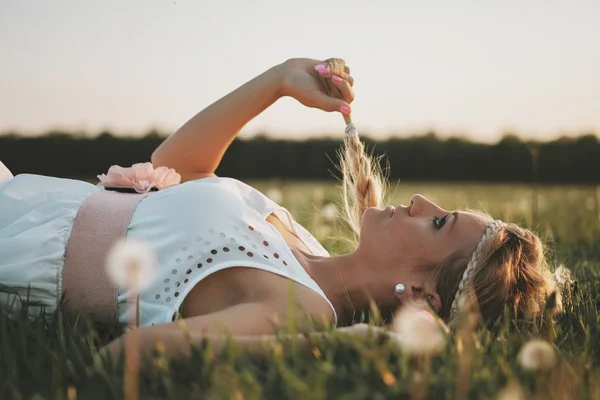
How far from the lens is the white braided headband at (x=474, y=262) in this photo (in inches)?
101

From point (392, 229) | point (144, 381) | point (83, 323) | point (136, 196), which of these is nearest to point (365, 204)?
point (392, 229)

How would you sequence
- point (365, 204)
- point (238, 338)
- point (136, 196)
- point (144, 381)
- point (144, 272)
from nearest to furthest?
point (144, 381)
point (238, 338)
point (144, 272)
point (136, 196)
point (365, 204)

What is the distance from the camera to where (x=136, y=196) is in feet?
8.76

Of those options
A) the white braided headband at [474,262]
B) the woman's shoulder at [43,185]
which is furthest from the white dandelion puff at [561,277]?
the woman's shoulder at [43,185]

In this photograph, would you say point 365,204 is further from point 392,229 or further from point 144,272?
point 144,272

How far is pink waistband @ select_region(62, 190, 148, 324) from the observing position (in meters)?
2.33

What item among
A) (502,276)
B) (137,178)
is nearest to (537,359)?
(502,276)

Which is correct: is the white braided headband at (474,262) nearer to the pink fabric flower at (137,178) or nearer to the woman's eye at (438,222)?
the woman's eye at (438,222)

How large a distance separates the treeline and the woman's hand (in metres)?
22.4

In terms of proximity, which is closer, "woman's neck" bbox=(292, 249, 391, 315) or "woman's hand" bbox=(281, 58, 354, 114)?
"woman's neck" bbox=(292, 249, 391, 315)

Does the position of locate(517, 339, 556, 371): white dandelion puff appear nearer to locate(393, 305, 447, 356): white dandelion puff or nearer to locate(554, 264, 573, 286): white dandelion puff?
locate(393, 305, 447, 356): white dandelion puff

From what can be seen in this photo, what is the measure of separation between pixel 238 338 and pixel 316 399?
0.50m

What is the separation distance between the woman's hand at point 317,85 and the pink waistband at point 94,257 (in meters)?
1.07

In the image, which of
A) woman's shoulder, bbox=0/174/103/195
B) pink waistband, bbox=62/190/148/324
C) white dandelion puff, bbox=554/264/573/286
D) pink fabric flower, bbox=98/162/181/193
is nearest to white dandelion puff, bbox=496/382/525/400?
pink waistband, bbox=62/190/148/324
